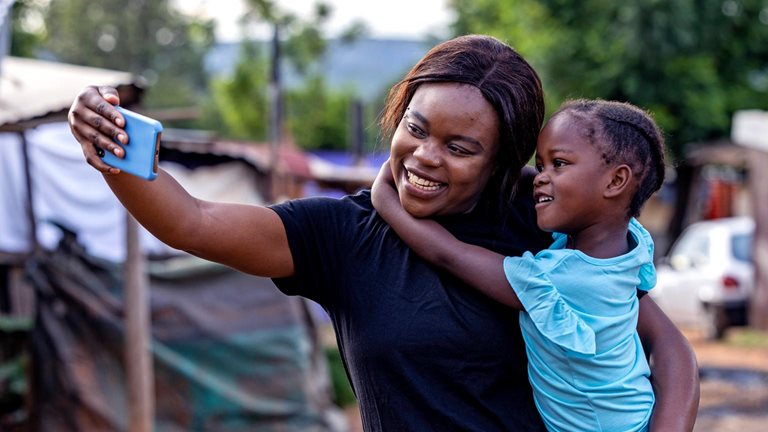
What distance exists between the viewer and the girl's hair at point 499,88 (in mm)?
2326

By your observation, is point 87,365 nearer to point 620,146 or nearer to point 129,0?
point 620,146

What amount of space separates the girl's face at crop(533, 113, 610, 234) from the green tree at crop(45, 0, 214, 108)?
32.8 metres

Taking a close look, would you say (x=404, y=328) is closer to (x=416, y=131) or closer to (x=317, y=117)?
(x=416, y=131)

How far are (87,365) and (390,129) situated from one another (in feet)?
16.7

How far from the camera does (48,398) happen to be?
7035 mm

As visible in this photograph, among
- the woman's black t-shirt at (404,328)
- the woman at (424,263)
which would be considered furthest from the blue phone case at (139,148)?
the woman's black t-shirt at (404,328)

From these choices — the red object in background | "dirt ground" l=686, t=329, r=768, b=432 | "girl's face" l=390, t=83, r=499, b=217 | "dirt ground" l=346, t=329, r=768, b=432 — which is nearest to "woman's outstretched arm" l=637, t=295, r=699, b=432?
"girl's face" l=390, t=83, r=499, b=217

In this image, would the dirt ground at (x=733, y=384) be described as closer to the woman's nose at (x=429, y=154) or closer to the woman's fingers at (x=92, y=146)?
the woman's nose at (x=429, y=154)

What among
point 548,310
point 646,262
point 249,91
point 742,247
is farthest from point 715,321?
point 548,310

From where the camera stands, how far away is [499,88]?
233 centimetres

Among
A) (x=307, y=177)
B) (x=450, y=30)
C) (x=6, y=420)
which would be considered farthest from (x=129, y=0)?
(x=6, y=420)

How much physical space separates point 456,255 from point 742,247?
14.1 m

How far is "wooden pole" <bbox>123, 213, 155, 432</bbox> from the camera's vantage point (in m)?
6.71

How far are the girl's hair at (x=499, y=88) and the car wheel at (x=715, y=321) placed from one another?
43.3ft
